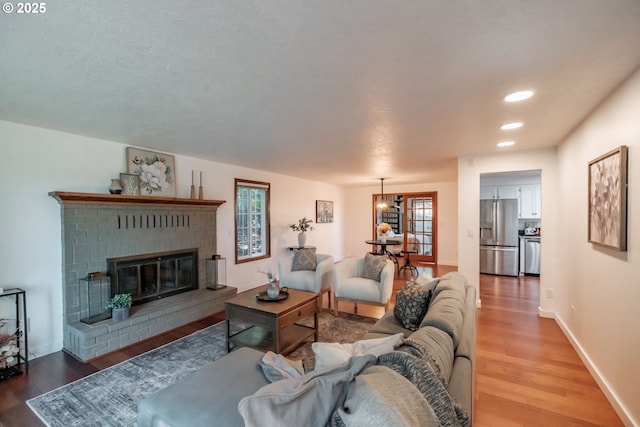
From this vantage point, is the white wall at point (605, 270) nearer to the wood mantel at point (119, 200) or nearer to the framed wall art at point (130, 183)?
the wood mantel at point (119, 200)

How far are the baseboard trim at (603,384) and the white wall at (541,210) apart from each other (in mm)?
843

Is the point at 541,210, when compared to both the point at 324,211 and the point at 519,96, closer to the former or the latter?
the point at 519,96

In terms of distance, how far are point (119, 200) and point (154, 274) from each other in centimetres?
108

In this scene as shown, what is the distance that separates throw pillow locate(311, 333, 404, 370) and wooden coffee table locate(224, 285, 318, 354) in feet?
4.43

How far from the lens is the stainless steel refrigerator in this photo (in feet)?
20.7

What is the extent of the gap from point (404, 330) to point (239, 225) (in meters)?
3.79

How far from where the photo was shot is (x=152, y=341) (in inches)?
125

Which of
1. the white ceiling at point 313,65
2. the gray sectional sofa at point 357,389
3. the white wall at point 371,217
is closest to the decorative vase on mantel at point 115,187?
the white ceiling at point 313,65

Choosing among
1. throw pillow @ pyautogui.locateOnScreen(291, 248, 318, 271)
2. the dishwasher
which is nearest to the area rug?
throw pillow @ pyautogui.locateOnScreen(291, 248, 318, 271)

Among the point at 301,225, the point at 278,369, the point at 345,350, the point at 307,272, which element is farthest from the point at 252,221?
the point at 345,350

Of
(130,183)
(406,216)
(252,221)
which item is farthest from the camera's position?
(406,216)

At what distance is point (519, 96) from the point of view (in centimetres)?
213

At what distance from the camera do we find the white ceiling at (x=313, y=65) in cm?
124

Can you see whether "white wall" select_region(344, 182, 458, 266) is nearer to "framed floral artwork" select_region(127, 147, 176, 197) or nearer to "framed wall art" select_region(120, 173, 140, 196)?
"framed floral artwork" select_region(127, 147, 176, 197)
